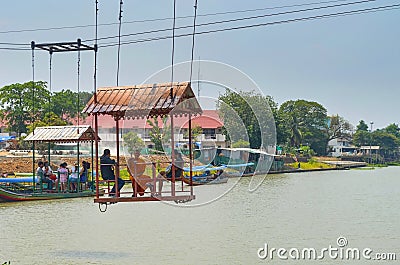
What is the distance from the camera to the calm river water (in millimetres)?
13922

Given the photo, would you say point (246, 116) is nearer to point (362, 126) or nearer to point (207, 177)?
point (207, 177)

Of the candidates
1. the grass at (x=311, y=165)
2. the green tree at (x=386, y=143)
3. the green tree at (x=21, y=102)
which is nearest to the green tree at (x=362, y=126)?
the green tree at (x=386, y=143)

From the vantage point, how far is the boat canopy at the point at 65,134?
825 inches

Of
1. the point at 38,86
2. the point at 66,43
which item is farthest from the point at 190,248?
the point at 38,86

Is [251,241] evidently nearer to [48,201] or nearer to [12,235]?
[12,235]

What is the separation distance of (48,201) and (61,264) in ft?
34.1

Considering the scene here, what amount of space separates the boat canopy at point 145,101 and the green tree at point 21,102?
39.0 meters

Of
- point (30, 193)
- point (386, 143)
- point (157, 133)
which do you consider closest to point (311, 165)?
point (386, 143)

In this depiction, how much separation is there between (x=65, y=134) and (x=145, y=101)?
1151 centimetres

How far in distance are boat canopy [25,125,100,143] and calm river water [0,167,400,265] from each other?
234 cm

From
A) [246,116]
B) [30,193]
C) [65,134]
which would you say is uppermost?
[246,116]

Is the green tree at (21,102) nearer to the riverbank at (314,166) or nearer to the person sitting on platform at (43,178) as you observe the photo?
the riverbank at (314,166)

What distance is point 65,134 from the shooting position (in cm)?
2159

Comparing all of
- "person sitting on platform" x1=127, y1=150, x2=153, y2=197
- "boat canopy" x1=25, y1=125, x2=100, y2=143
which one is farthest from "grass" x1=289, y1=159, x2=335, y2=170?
"person sitting on platform" x1=127, y1=150, x2=153, y2=197
